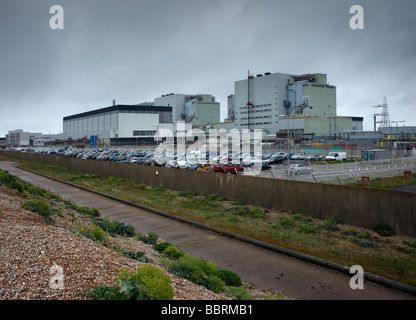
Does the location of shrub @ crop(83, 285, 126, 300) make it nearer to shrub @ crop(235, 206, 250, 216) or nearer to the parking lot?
shrub @ crop(235, 206, 250, 216)

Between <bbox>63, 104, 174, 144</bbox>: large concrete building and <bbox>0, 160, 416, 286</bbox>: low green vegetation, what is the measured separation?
101 m

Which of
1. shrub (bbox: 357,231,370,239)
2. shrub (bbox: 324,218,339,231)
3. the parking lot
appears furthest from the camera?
the parking lot

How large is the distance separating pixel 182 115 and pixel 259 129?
155 feet

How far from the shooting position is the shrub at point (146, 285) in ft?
21.4

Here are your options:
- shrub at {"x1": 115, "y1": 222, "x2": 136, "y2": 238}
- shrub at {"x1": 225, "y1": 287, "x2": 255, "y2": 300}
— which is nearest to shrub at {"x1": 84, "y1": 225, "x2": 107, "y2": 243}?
shrub at {"x1": 115, "y1": 222, "x2": 136, "y2": 238}

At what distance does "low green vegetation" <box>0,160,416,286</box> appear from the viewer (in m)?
11.9

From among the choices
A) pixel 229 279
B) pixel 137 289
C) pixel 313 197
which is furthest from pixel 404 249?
pixel 137 289

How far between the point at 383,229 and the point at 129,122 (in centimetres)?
11707

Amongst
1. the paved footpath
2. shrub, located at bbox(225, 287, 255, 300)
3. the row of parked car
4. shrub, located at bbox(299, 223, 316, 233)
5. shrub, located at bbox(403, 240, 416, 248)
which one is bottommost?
the paved footpath

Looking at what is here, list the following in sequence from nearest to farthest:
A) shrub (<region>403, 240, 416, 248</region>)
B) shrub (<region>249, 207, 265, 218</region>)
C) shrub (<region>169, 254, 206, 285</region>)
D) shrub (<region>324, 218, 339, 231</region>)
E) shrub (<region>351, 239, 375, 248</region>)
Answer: shrub (<region>169, 254, 206, 285</region>) → shrub (<region>403, 240, 416, 248</region>) → shrub (<region>351, 239, 375, 248</region>) → shrub (<region>324, 218, 339, 231</region>) → shrub (<region>249, 207, 265, 218</region>)

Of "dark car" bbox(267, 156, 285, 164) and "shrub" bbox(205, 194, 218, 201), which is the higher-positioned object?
"dark car" bbox(267, 156, 285, 164)

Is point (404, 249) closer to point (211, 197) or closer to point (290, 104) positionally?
point (211, 197)
